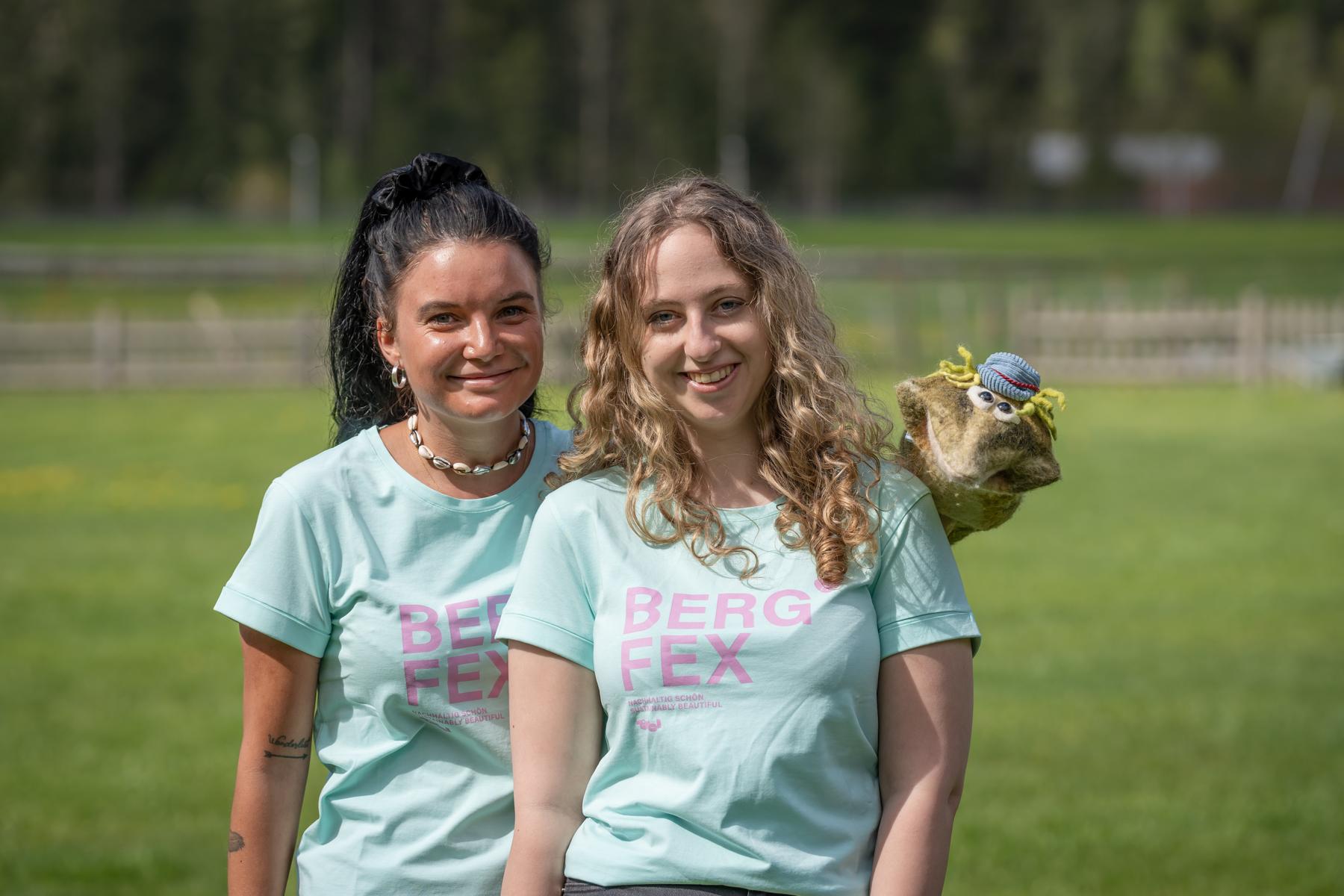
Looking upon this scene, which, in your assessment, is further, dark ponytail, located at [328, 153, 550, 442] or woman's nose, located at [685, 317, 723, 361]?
dark ponytail, located at [328, 153, 550, 442]

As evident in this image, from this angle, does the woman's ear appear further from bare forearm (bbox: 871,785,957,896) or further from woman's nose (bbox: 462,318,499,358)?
bare forearm (bbox: 871,785,957,896)

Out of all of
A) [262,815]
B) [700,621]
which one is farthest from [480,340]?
[262,815]

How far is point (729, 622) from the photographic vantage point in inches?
81.7

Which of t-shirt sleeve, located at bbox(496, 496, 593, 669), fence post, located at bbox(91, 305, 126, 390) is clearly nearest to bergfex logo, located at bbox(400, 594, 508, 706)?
t-shirt sleeve, located at bbox(496, 496, 593, 669)

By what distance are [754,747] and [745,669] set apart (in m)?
0.11

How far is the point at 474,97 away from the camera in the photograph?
284 ft

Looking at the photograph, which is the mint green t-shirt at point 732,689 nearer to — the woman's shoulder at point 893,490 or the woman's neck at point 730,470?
the woman's shoulder at point 893,490

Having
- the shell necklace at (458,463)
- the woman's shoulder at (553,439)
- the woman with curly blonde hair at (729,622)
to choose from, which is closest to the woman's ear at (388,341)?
the shell necklace at (458,463)

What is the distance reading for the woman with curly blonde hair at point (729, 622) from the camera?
6.76ft

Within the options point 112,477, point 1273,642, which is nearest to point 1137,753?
point 1273,642

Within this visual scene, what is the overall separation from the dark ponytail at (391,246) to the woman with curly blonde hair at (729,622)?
0.84 ft

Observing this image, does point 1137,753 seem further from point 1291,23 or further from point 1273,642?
point 1291,23

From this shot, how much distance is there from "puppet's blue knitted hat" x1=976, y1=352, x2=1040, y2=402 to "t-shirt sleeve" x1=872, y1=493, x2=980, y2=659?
22cm

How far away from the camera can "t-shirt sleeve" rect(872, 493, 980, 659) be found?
2119 mm
